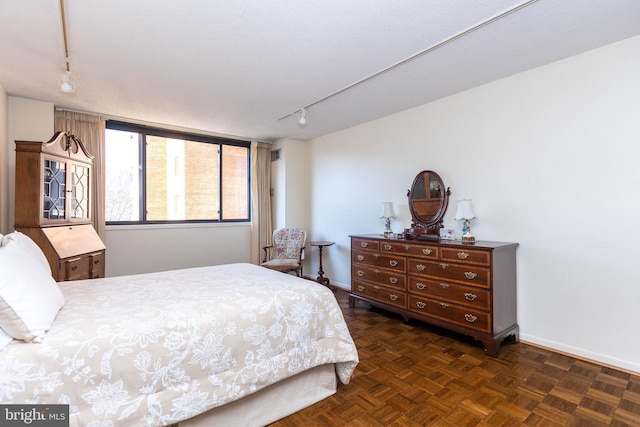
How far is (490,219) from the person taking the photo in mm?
3084

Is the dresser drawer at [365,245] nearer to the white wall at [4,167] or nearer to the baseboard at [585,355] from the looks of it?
the baseboard at [585,355]

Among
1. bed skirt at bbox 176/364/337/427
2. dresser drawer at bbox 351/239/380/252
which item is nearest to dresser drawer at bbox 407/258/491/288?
dresser drawer at bbox 351/239/380/252

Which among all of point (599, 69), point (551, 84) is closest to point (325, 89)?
point (551, 84)

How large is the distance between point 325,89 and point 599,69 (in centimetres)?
228

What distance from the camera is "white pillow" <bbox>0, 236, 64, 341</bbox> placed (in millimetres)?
1218

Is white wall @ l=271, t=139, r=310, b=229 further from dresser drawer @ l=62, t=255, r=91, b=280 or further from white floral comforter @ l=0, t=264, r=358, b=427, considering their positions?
white floral comforter @ l=0, t=264, r=358, b=427

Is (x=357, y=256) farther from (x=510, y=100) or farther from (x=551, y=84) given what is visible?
(x=551, y=84)

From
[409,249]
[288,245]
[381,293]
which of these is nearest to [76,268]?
[288,245]

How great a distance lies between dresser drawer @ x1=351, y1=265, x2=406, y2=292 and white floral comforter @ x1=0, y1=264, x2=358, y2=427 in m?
1.46

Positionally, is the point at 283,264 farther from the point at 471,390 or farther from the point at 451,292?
the point at 471,390

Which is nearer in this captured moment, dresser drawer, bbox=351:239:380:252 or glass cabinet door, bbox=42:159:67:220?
glass cabinet door, bbox=42:159:67:220

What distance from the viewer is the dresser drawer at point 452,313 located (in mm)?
2613

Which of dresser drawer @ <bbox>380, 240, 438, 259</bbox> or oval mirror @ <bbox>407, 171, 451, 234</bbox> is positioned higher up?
oval mirror @ <bbox>407, 171, 451, 234</bbox>

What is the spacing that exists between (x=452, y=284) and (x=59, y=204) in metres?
3.85
